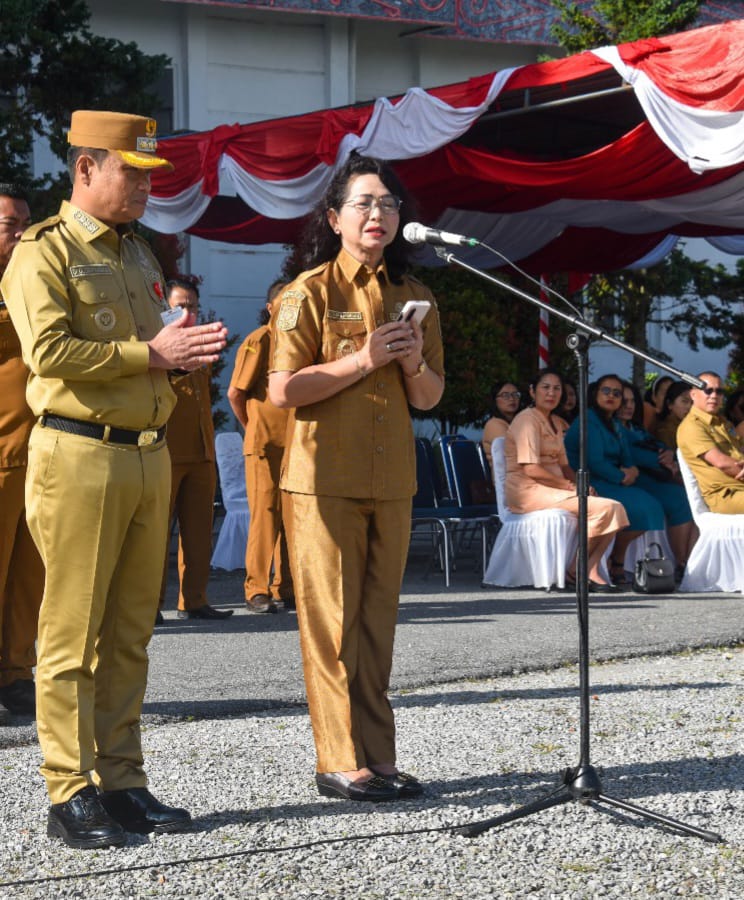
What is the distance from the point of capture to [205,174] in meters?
12.2

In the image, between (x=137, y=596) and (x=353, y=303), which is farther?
(x=353, y=303)

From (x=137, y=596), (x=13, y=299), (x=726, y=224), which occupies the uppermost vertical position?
(x=726, y=224)

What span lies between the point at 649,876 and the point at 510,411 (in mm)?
9295

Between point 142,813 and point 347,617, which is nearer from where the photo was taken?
point 142,813

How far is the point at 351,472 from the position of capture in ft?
15.2

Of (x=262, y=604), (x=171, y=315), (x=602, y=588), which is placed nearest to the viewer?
(x=171, y=315)

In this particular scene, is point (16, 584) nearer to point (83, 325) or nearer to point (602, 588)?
point (83, 325)

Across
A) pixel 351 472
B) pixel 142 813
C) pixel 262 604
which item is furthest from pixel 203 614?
pixel 142 813

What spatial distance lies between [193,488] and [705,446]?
399 centimetres

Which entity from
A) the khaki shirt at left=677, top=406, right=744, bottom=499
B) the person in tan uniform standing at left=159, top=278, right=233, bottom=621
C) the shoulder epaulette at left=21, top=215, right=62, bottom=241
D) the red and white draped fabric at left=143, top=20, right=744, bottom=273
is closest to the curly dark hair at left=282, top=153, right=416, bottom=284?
the shoulder epaulette at left=21, top=215, right=62, bottom=241

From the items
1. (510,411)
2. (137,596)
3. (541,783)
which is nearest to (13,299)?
(137,596)

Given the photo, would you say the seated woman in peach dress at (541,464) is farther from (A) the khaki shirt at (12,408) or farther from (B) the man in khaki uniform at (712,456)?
(A) the khaki shirt at (12,408)

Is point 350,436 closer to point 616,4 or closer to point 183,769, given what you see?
point 183,769

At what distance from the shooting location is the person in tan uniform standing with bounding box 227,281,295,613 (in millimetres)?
9375
